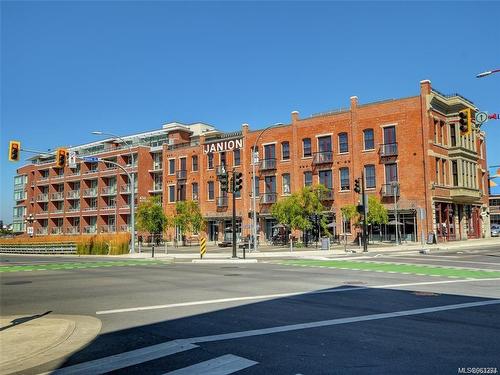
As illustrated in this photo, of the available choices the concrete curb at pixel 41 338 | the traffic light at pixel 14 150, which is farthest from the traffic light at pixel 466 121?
the traffic light at pixel 14 150

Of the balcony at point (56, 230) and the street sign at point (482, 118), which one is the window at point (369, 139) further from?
the balcony at point (56, 230)

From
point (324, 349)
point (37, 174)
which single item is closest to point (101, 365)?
point (324, 349)

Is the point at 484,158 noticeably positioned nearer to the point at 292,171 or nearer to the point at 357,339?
the point at 292,171

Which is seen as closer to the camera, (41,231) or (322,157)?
(322,157)

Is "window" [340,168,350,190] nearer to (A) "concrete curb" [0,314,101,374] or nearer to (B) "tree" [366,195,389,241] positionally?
(B) "tree" [366,195,389,241]

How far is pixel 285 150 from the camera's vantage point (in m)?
54.5

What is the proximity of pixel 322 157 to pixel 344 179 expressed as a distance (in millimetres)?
3467

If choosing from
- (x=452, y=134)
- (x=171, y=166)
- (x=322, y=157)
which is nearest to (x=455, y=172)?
(x=452, y=134)

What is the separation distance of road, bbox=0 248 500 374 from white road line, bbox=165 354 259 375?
0.01 metres

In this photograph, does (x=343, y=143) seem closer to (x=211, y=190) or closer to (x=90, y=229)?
(x=211, y=190)

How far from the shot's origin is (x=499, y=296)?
12.1 m

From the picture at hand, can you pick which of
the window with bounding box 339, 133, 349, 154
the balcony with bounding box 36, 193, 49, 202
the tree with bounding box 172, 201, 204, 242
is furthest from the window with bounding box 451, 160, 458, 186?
the balcony with bounding box 36, 193, 49, 202

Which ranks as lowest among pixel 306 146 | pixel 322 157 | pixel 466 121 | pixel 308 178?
pixel 466 121

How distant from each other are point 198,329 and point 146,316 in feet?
6.03
